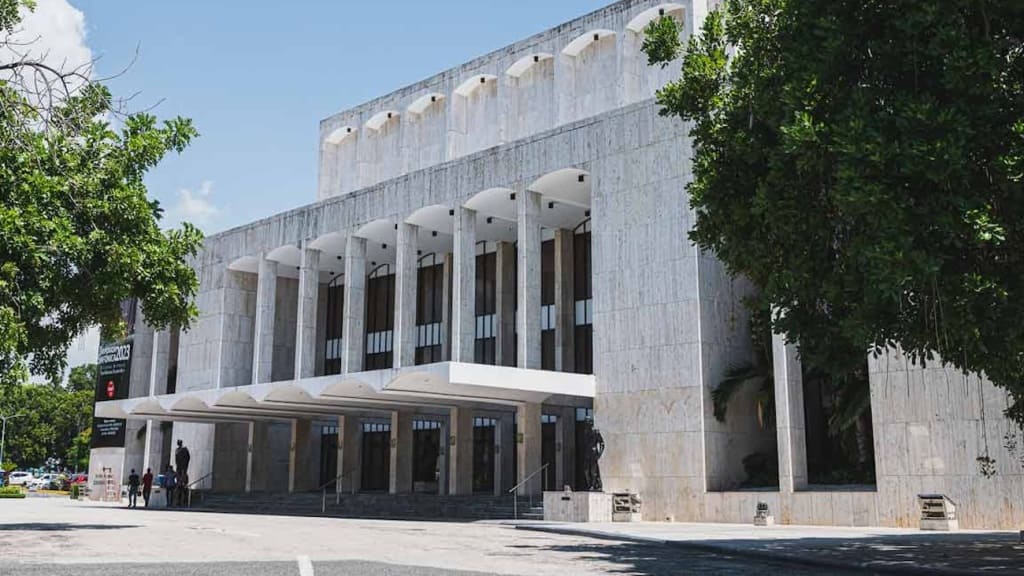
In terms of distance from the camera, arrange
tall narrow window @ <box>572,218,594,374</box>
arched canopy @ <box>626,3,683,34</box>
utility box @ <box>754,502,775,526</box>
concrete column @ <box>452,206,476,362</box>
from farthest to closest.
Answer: arched canopy @ <box>626,3,683,34</box>
tall narrow window @ <box>572,218,594,374</box>
concrete column @ <box>452,206,476,362</box>
utility box @ <box>754,502,775,526</box>

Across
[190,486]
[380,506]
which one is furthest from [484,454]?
[190,486]

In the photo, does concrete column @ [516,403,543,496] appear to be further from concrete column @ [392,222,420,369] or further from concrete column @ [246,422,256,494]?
concrete column @ [246,422,256,494]

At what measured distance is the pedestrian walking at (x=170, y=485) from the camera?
117 feet

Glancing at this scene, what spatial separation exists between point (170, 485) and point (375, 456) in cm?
859

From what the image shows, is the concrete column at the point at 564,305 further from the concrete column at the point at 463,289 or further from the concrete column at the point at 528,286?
the concrete column at the point at 528,286

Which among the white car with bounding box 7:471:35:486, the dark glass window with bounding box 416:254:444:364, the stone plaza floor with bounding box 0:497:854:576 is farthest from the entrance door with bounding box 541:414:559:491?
the white car with bounding box 7:471:35:486

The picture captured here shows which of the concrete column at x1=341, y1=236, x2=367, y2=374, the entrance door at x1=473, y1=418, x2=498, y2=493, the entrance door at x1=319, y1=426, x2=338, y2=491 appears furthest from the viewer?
the entrance door at x1=319, y1=426, x2=338, y2=491

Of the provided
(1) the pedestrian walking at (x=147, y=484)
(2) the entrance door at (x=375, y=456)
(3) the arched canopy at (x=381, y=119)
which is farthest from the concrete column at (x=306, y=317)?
(3) the arched canopy at (x=381, y=119)

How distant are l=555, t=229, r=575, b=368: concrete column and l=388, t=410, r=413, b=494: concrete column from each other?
5.80 m

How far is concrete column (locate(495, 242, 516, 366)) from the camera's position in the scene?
35344 millimetres

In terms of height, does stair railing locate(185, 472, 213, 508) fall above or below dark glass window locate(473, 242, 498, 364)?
below

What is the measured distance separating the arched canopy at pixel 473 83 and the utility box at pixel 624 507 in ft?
65.4

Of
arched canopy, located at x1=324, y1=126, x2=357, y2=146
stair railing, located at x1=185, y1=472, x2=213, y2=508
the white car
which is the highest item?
arched canopy, located at x1=324, y1=126, x2=357, y2=146

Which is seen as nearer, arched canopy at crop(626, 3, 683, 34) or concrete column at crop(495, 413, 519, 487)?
arched canopy at crop(626, 3, 683, 34)
